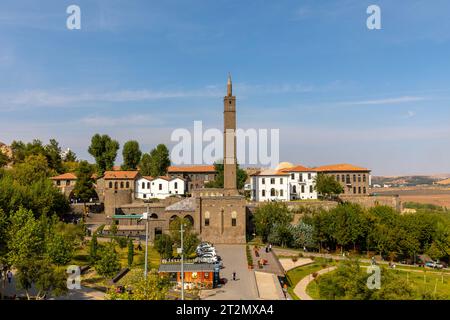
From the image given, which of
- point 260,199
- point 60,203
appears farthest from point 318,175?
point 60,203

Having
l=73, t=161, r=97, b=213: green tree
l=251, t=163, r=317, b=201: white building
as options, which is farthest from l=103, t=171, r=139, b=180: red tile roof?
l=251, t=163, r=317, b=201: white building

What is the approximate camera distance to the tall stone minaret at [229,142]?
57.9m

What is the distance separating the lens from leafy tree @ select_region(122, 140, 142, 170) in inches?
3369

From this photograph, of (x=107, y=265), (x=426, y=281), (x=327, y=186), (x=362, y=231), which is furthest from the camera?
(x=327, y=186)

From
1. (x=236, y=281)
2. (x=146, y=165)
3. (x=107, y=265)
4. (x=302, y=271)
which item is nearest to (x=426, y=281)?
(x=302, y=271)

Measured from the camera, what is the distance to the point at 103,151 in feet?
268

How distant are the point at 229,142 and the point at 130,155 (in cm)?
3417

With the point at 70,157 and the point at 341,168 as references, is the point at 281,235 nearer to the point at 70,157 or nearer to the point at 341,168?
the point at 341,168

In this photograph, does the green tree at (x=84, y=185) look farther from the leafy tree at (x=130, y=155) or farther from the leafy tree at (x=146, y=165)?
the leafy tree at (x=146, y=165)

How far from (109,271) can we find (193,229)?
21365 millimetres

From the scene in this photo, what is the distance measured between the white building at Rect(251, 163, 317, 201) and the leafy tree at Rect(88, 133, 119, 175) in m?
28.6

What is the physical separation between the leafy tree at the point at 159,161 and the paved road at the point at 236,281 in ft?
137

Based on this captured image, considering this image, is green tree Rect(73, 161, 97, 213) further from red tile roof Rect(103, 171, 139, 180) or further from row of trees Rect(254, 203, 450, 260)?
row of trees Rect(254, 203, 450, 260)

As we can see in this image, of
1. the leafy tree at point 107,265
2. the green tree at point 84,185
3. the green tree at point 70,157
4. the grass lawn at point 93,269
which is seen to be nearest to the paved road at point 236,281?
the grass lawn at point 93,269
